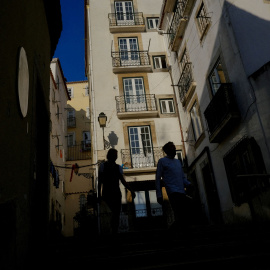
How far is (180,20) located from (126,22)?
711 centimetres

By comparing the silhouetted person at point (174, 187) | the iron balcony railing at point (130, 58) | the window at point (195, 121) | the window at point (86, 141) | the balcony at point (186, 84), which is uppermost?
the iron balcony railing at point (130, 58)

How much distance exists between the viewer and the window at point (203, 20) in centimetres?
1179

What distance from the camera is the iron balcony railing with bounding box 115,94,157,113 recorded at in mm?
17839

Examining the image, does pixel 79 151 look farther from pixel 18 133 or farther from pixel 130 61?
pixel 18 133

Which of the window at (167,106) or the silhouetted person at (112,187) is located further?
the window at (167,106)

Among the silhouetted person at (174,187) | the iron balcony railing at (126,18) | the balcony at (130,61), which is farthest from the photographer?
the iron balcony railing at (126,18)

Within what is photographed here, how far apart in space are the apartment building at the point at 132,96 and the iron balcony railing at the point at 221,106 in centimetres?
594

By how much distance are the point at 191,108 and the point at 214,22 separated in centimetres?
463

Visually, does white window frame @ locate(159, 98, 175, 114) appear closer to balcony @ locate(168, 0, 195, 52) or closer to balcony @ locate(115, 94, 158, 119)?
balcony @ locate(115, 94, 158, 119)

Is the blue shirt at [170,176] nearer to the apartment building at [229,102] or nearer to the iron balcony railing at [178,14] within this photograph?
the apartment building at [229,102]

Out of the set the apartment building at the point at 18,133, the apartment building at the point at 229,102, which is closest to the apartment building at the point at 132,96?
the apartment building at the point at 229,102

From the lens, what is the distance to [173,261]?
355cm

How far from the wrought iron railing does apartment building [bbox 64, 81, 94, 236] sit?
7168mm

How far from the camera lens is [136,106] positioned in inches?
711
